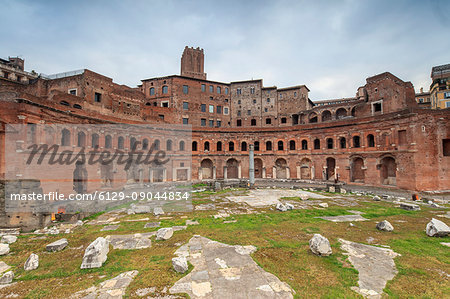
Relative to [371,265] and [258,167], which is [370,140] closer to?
[258,167]

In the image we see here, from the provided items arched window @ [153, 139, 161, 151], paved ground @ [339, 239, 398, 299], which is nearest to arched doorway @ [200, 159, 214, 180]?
arched window @ [153, 139, 161, 151]

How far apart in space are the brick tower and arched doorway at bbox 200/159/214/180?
17.8 metres

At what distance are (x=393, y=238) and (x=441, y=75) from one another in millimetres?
55111

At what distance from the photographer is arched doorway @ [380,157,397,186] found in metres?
23.2

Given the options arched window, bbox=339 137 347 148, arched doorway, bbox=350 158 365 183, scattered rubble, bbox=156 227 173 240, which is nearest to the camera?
scattered rubble, bbox=156 227 173 240

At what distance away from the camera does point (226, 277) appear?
18.6ft

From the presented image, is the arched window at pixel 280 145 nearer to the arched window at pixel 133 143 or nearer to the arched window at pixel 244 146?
the arched window at pixel 244 146

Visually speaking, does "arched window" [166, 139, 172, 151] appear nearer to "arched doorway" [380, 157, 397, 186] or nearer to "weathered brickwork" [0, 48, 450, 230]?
"weathered brickwork" [0, 48, 450, 230]

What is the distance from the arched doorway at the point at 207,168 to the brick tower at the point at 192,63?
17.8 meters

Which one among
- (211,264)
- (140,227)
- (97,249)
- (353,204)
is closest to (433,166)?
(353,204)

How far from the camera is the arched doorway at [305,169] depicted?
30.8 m

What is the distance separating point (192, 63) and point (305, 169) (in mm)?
28817

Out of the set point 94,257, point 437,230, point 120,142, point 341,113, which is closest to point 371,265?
point 437,230

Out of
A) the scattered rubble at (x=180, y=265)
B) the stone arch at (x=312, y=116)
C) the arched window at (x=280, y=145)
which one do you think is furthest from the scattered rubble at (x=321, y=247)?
the stone arch at (x=312, y=116)
